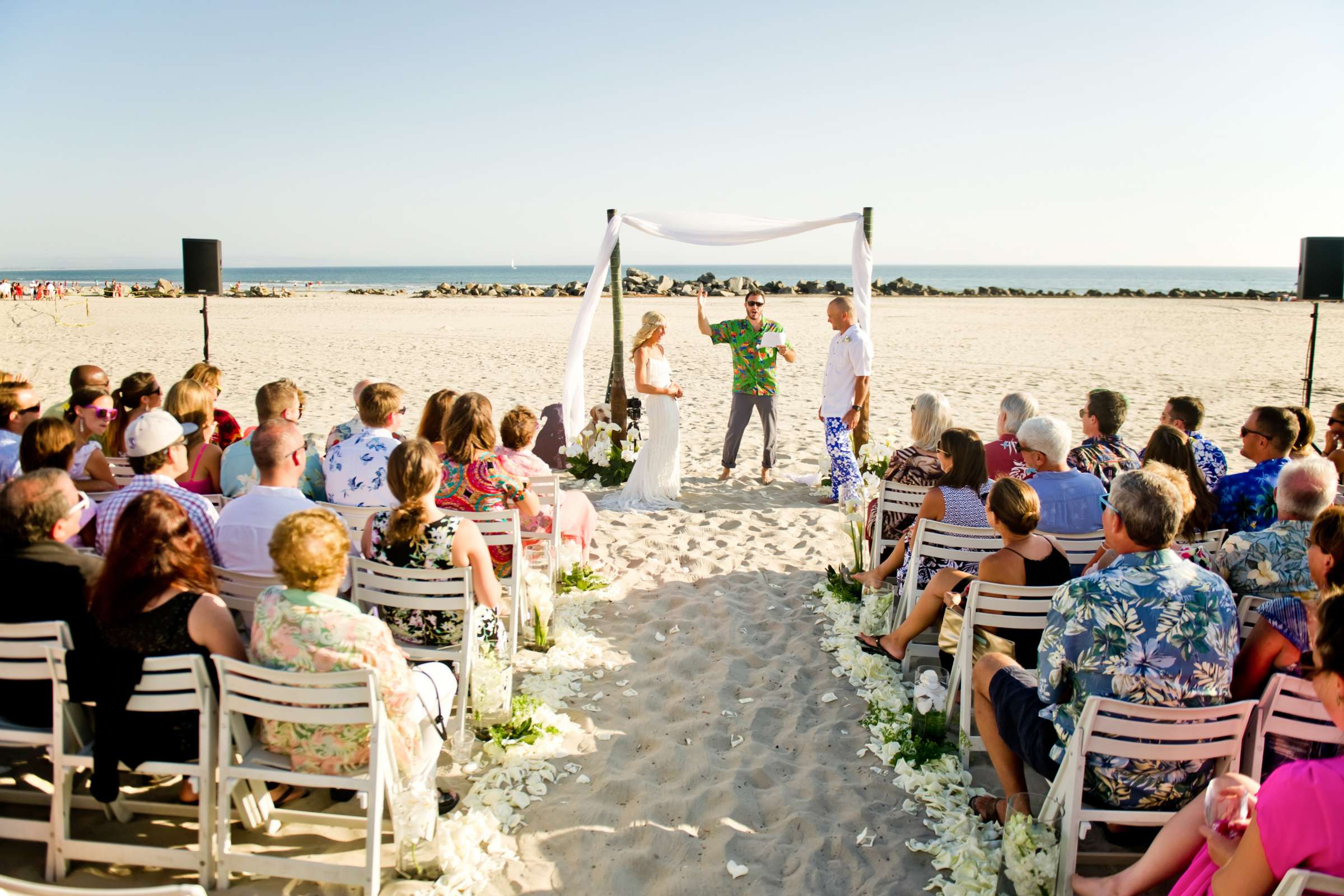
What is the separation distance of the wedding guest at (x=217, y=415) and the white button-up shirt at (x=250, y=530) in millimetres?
2095

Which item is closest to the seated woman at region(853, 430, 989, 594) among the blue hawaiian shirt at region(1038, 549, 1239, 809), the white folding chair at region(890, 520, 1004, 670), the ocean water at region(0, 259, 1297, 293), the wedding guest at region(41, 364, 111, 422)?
the white folding chair at region(890, 520, 1004, 670)

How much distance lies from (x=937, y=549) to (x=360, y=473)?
3.07 meters

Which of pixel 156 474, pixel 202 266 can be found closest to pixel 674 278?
pixel 202 266

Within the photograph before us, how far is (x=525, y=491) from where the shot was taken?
187 inches

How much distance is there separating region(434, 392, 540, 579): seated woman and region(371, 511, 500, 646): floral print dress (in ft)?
2.42

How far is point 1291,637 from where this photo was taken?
3006 mm

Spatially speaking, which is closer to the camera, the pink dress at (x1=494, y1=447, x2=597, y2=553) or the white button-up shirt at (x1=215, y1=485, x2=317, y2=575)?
the white button-up shirt at (x1=215, y1=485, x2=317, y2=575)

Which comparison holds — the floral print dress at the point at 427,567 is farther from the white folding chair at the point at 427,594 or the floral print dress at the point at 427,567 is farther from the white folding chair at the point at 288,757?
the white folding chair at the point at 288,757

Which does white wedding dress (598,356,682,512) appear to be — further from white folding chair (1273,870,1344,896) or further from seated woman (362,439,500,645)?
white folding chair (1273,870,1344,896)

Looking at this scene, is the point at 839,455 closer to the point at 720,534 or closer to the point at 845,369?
the point at 845,369

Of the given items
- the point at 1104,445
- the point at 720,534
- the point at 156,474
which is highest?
the point at 1104,445

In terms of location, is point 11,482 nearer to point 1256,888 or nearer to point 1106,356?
point 1256,888

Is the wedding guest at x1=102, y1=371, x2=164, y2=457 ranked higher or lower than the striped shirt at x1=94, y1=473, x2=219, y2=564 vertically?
higher

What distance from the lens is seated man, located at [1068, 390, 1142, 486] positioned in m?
4.88
